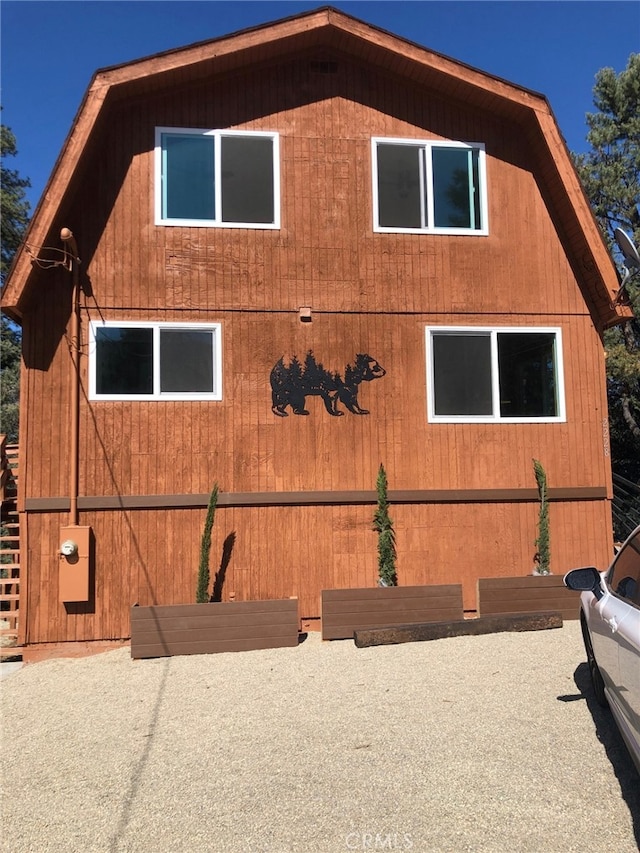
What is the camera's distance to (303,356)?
9.03m

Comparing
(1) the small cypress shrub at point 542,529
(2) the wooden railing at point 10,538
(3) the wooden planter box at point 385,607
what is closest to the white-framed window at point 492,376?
(1) the small cypress shrub at point 542,529

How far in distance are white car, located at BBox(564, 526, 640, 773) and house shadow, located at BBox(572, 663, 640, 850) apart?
0.15 m

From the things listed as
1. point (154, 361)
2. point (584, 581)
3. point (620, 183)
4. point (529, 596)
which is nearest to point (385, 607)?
point (529, 596)

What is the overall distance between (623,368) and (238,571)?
1677 cm

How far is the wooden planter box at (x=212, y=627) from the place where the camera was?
7.56 meters

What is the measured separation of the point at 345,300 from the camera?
9180mm

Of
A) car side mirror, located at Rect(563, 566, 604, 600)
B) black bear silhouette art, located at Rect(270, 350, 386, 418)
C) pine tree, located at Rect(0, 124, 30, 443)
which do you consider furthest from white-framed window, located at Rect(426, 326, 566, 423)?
pine tree, located at Rect(0, 124, 30, 443)

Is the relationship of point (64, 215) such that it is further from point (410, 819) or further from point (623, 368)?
point (623, 368)

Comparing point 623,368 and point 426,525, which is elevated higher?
point 623,368

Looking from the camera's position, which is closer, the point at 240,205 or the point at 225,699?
the point at 225,699

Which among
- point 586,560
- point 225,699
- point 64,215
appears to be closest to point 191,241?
point 64,215

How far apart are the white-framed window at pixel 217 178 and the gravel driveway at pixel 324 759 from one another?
5.78 metres

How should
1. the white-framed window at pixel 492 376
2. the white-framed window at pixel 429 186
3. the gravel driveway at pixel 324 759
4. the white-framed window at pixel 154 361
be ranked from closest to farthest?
the gravel driveway at pixel 324 759
the white-framed window at pixel 154 361
the white-framed window at pixel 492 376
the white-framed window at pixel 429 186

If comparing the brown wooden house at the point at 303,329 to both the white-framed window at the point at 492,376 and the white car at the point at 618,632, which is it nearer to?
the white-framed window at the point at 492,376
